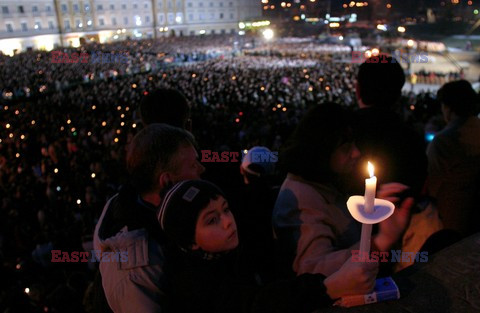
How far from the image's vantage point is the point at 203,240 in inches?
59.3

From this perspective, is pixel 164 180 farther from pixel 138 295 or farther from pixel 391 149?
pixel 391 149

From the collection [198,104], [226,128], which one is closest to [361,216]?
[226,128]

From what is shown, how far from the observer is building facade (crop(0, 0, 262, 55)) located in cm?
5512

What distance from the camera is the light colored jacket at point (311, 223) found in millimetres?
1687

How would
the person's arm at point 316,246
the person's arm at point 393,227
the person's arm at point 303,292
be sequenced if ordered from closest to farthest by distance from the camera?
the person's arm at point 303,292, the person's arm at point 393,227, the person's arm at point 316,246

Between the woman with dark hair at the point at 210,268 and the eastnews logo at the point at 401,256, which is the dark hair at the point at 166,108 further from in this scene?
the eastnews logo at the point at 401,256

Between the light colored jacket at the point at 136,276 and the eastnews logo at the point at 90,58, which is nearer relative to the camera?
the light colored jacket at the point at 136,276

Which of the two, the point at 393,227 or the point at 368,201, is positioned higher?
the point at 368,201

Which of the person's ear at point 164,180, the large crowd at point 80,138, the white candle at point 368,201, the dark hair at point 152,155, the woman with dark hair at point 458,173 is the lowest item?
the large crowd at point 80,138

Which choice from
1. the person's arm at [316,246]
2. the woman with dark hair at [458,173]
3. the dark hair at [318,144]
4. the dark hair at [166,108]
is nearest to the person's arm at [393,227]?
the person's arm at [316,246]

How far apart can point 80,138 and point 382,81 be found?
1023 centimetres

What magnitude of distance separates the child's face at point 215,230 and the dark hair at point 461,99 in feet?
7.74

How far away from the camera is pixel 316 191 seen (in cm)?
184

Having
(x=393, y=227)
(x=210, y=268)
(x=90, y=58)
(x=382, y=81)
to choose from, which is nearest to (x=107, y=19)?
(x=90, y=58)
